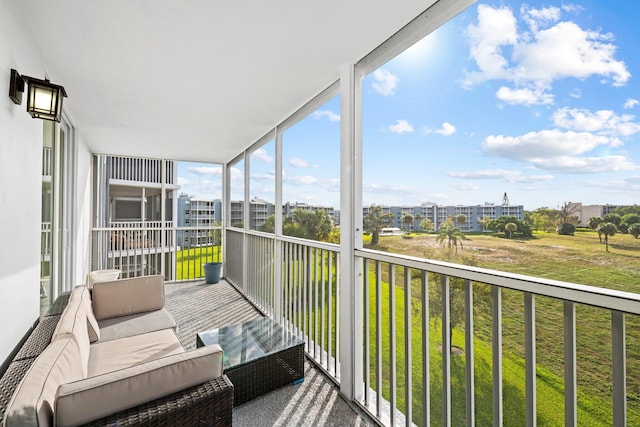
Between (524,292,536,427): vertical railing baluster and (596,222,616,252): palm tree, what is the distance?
34 centimetres

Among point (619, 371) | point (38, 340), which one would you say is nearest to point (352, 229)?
point (619, 371)

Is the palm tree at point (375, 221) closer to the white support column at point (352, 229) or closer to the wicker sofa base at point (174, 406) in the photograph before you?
the white support column at point (352, 229)

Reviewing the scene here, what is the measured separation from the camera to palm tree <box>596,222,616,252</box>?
1.08 metres

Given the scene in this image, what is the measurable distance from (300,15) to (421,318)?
1883 millimetres

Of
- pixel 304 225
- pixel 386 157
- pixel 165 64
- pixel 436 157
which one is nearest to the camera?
pixel 436 157

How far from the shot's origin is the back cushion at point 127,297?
8.51ft

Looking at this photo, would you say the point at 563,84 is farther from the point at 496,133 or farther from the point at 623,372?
the point at 623,372

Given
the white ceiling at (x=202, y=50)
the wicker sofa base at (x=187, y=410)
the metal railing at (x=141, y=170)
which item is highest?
the white ceiling at (x=202, y=50)

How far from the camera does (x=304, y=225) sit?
330cm

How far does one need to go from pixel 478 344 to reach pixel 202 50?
2475 millimetres

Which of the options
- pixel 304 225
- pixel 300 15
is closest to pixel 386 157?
pixel 300 15

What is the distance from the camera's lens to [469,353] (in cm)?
149

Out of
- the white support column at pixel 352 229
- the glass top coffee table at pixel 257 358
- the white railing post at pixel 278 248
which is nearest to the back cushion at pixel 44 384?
the glass top coffee table at pixel 257 358

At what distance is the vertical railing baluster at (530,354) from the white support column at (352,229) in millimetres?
1103
